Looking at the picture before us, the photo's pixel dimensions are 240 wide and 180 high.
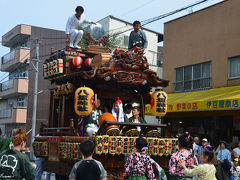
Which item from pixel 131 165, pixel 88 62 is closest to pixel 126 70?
pixel 88 62

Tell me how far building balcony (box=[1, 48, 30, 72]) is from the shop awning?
63.5 feet

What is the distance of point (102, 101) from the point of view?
11258 mm

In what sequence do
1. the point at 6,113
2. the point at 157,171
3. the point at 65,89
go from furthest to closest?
the point at 6,113 < the point at 65,89 < the point at 157,171

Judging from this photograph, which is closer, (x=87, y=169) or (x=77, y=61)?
(x=87, y=169)

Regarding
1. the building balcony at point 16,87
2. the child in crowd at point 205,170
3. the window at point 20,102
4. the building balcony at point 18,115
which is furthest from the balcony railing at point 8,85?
the child in crowd at point 205,170

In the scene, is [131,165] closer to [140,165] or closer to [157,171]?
[140,165]

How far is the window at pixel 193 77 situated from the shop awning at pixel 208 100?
75 cm

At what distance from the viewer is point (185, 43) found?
2119 centimetres

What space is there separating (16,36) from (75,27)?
2557 cm

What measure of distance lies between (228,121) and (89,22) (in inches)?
381

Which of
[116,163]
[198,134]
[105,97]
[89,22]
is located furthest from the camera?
[198,134]

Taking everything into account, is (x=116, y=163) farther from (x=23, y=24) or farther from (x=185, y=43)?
(x=23, y=24)

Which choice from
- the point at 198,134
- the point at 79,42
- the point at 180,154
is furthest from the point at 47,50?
the point at 180,154

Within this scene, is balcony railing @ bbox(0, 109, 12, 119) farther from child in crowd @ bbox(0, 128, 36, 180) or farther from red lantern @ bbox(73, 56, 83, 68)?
child in crowd @ bbox(0, 128, 36, 180)
